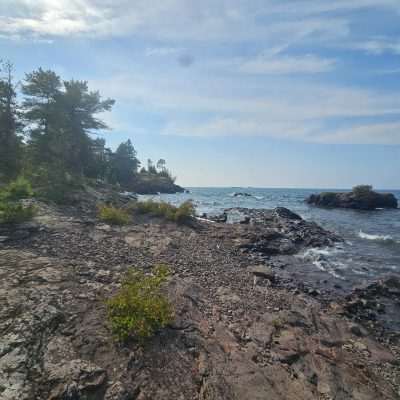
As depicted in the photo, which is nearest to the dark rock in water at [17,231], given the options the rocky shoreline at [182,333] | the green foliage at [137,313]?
the rocky shoreline at [182,333]

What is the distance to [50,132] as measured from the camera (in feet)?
77.5

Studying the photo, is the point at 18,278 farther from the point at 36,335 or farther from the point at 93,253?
the point at 93,253

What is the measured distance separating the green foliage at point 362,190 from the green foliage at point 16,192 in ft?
196

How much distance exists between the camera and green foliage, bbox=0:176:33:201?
12.6m

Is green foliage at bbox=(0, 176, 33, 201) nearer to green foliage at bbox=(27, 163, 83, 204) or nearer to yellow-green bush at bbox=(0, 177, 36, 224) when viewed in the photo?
yellow-green bush at bbox=(0, 177, 36, 224)

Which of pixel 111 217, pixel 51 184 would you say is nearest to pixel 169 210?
pixel 111 217

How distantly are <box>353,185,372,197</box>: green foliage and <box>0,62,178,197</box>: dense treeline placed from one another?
52.2 meters

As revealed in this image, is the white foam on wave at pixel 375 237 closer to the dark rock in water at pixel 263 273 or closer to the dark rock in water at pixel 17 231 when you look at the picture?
the dark rock in water at pixel 263 273

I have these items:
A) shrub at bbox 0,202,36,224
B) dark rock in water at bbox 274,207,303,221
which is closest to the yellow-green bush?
shrub at bbox 0,202,36,224

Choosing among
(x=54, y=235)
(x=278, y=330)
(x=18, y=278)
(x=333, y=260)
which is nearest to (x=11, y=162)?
(x=54, y=235)

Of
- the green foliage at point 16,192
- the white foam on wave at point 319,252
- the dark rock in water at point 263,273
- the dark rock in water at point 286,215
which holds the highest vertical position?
the green foliage at point 16,192

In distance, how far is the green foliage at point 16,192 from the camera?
12647mm

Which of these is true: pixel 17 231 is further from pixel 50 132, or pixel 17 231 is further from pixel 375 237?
pixel 375 237

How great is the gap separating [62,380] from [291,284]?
9.64 metres
